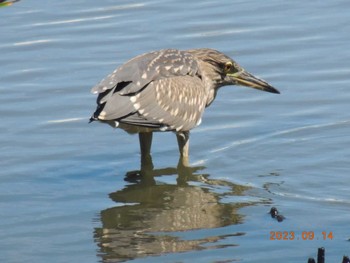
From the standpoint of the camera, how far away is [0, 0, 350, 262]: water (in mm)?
8914

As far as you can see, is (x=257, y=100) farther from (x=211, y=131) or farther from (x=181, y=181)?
(x=181, y=181)

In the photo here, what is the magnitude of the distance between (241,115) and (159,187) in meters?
1.80

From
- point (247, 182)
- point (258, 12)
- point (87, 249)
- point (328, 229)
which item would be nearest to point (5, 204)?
point (87, 249)

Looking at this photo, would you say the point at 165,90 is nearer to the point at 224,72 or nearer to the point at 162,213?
the point at 224,72

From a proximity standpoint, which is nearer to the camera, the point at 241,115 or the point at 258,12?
the point at 241,115

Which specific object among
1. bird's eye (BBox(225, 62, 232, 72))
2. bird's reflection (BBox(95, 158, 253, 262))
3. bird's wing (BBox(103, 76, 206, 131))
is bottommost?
bird's reflection (BBox(95, 158, 253, 262))

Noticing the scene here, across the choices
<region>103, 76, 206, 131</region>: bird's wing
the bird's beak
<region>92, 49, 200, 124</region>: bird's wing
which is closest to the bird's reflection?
<region>103, 76, 206, 131</region>: bird's wing

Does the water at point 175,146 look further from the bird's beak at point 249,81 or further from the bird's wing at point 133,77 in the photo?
the bird's wing at point 133,77

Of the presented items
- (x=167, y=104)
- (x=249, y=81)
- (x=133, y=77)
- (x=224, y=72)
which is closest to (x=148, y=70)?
(x=133, y=77)

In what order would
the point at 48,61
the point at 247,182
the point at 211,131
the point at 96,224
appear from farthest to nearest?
1. the point at 48,61
2. the point at 211,131
3. the point at 247,182
4. the point at 96,224

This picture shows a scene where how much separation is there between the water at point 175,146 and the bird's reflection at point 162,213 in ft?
0.06

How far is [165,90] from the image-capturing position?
35.9 feet

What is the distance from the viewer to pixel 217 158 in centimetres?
1092

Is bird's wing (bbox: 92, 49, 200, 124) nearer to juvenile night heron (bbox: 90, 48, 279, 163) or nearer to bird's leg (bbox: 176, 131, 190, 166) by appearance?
juvenile night heron (bbox: 90, 48, 279, 163)
